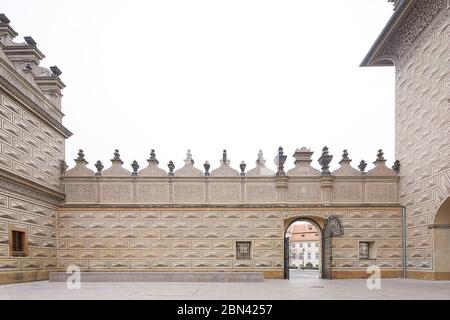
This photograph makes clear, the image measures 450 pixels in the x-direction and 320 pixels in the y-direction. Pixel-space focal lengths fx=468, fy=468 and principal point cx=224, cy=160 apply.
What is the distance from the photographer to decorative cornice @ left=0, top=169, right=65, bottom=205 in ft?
44.9

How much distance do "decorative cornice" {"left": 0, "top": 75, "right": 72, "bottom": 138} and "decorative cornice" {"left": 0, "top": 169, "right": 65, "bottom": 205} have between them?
2.36m

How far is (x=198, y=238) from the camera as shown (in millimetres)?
17969

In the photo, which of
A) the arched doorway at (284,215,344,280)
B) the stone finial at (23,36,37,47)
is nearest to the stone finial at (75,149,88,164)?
the stone finial at (23,36,37,47)

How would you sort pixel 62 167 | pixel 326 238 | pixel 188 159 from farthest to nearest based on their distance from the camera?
pixel 188 159 < pixel 62 167 < pixel 326 238

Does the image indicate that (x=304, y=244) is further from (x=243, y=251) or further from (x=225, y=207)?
(x=225, y=207)

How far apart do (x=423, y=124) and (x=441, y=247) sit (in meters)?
4.13

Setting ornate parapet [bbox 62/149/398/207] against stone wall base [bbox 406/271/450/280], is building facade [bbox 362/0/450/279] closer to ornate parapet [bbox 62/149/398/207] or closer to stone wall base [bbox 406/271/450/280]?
stone wall base [bbox 406/271/450/280]

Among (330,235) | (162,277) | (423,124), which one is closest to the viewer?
(162,277)

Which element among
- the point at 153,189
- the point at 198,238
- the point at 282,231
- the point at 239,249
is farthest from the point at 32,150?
the point at 282,231

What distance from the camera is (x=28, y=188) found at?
15188 mm

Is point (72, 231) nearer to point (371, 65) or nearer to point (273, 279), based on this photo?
point (273, 279)

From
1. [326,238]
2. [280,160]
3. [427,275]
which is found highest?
[280,160]

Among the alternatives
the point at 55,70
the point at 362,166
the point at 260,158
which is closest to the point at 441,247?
the point at 362,166

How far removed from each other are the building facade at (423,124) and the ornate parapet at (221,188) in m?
1.47
